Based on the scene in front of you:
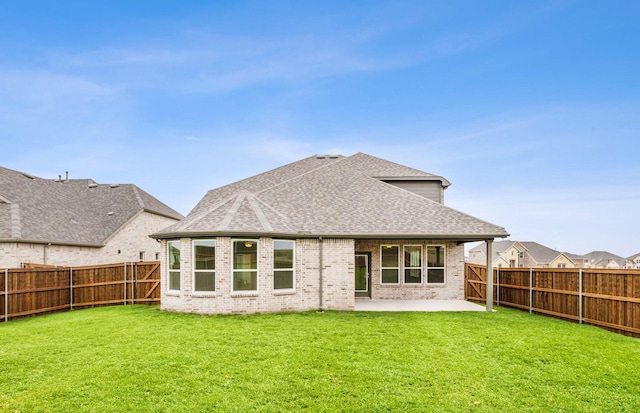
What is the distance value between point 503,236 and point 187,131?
55.9 ft

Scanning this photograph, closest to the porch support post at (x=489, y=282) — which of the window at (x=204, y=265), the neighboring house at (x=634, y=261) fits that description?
the window at (x=204, y=265)

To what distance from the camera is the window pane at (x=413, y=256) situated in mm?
17500

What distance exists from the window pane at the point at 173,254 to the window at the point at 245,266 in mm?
2171

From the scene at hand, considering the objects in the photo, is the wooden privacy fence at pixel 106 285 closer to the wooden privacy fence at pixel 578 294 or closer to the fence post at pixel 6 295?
the fence post at pixel 6 295

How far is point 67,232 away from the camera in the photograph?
71.6 feet

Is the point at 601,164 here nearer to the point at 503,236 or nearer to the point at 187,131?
the point at 503,236

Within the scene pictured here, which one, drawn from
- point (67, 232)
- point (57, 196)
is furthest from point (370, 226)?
point (57, 196)

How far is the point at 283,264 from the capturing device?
14141 mm

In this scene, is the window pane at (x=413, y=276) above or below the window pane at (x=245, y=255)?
below

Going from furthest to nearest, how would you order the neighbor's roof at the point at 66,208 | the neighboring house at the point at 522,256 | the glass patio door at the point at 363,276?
the neighboring house at the point at 522,256 < the neighbor's roof at the point at 66,208 < the glass patio door at the point at 363,276

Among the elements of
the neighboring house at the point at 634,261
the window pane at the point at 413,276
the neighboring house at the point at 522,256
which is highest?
the window pane at the point at 413,276

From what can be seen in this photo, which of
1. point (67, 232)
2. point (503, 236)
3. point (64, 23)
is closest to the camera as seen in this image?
point (503, 236)

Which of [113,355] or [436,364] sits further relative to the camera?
[113,355]

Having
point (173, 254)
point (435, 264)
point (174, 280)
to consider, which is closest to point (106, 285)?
point (174, 280)
